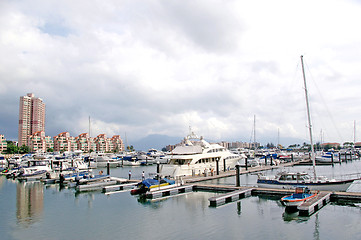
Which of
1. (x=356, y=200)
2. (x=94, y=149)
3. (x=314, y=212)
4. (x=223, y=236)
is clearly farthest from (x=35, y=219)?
(x=94, y=149)

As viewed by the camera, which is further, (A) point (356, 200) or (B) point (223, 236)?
(A) point (356, 200)

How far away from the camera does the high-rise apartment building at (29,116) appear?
168113 millimetres

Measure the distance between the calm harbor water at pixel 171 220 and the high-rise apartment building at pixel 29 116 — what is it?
534 ft

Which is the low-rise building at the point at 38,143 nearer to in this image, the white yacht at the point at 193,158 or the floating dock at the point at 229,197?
the white yacht at the point at 193,158

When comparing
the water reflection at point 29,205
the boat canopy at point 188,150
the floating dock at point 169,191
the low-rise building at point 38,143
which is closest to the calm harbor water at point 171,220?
the water reflection at point 29,205

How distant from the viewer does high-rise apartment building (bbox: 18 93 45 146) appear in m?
168

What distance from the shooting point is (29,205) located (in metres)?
24.9

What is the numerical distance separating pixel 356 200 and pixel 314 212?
458cm

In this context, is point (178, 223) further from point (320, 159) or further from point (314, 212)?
point (320, 159)

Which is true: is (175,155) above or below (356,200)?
above

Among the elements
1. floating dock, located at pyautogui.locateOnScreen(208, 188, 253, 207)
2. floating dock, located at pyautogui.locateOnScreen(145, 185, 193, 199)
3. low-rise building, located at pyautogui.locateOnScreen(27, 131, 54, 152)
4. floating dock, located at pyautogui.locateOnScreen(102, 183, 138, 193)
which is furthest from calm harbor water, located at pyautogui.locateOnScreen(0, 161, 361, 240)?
low-rise building, located at pyautogui.locateOnScreen(27, 131, 54, 152)

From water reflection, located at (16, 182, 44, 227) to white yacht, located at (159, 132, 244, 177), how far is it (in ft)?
47.9

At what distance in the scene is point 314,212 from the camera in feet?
63.9

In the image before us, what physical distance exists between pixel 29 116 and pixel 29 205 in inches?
6758
